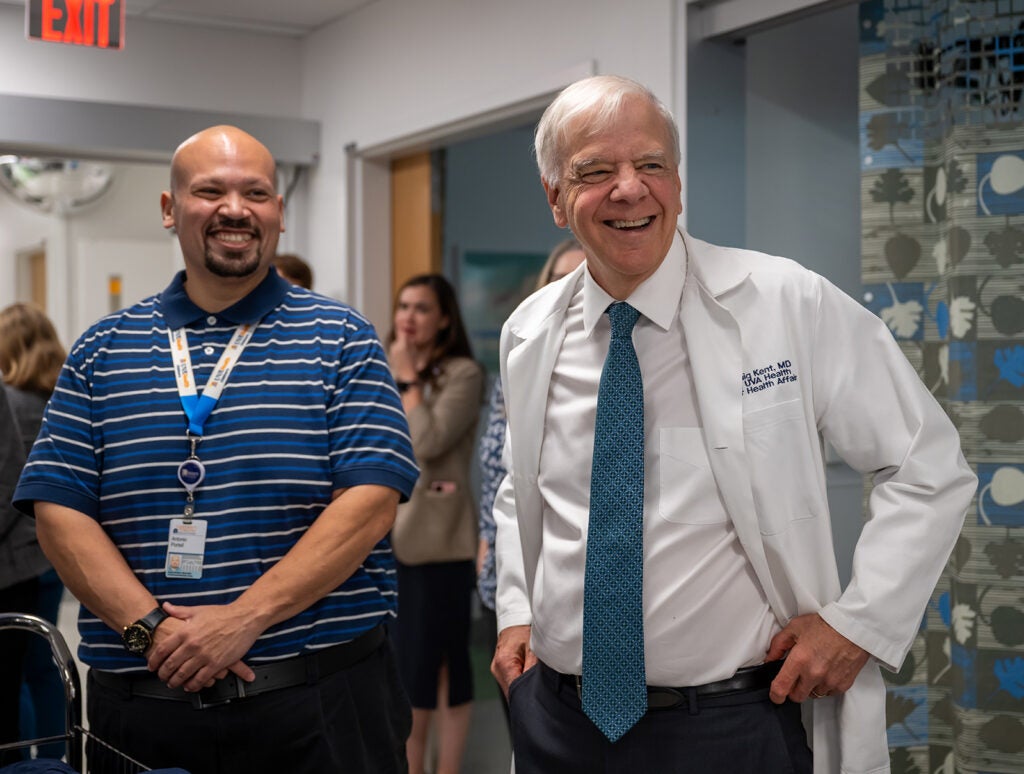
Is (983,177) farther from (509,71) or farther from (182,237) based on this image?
(509,71)

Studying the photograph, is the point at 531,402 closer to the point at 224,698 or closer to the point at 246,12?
the point at 224,698

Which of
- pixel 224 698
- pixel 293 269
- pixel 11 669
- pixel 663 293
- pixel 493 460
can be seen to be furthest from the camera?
pixel 293 269

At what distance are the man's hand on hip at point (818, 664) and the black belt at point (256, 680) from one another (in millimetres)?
830

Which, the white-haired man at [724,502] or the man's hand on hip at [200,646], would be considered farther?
the man's hand on hip at [200,646]

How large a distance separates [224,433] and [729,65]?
1.99 meters

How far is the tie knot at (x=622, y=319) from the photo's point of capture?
1.75 metres

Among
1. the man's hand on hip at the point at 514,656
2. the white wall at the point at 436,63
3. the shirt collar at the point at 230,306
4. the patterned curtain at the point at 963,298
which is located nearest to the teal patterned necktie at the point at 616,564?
A: the man's hand on hip at the point at 514,656

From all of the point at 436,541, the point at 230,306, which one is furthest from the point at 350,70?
the point at 230,306

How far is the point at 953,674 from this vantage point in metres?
2.58

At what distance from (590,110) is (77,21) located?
219 cm

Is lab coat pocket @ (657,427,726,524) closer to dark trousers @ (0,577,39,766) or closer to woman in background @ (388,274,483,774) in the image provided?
woman in background @ (388,274,483,774)

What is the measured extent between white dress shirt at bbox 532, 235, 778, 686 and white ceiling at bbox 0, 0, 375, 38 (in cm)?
350

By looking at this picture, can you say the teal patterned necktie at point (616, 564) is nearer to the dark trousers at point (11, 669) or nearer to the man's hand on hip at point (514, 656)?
the man's hand on hip at point (514, 656)

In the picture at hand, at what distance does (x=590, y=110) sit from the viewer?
168 cm
